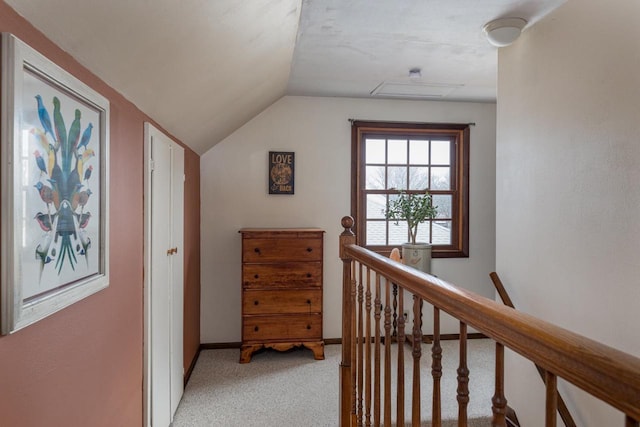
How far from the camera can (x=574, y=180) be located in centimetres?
205

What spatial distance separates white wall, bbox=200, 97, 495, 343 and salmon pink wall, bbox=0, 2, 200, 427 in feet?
6.00

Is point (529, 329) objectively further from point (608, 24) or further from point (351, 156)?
point (351, 156)

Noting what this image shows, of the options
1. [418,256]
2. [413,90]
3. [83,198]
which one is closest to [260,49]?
[83,198]

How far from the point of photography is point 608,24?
184 centimetres

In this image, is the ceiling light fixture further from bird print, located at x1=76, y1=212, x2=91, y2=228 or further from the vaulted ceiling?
bird print, located at x1=76, y1=212, x2=91, y2=228

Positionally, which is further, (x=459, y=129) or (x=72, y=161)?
(x=459, y=129)

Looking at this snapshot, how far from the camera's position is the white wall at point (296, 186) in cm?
374

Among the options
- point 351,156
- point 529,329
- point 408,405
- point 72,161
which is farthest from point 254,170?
point 529,329

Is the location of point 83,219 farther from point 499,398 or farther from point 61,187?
point 499,398

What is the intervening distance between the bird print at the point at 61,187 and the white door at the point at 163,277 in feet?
2.35

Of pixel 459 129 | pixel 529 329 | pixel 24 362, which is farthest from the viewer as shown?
pixel 459 129

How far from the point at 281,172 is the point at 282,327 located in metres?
1.43

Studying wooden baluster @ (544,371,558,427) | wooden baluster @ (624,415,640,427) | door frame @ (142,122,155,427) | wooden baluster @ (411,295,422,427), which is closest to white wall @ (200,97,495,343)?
door frame @ (142,122,155,427)

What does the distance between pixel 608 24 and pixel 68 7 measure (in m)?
2.18
